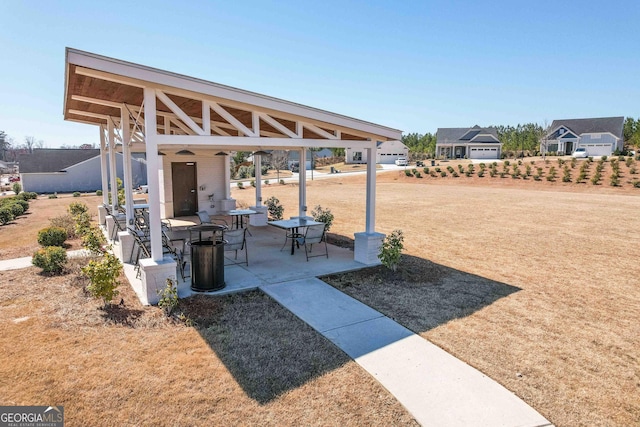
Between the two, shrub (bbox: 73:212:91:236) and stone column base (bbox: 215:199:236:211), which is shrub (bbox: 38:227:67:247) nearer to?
shrub (bbox: 73:212:91:236)

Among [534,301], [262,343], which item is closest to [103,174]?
[262,343]

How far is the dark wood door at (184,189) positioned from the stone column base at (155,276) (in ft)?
31.8

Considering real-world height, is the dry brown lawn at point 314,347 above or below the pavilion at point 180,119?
below

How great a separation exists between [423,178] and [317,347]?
125 feet

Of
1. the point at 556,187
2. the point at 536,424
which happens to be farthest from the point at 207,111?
the point at 556,187

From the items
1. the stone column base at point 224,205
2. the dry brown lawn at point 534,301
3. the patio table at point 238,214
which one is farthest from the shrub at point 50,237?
the dry brown lawn at point 534,301

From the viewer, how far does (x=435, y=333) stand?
5.55 m

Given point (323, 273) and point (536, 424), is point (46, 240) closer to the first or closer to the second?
point (323, 273)

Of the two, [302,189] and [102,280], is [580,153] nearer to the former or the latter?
[302,189]

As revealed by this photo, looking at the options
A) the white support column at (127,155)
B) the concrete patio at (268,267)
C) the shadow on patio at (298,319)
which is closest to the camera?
the shadow on patio at (298,319)

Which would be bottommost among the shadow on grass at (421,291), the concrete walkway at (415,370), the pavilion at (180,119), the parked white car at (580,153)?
the concrete walkway at (415,370)

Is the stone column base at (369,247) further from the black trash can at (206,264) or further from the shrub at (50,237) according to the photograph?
the shrub at (50,237)

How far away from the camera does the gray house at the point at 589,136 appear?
191ft

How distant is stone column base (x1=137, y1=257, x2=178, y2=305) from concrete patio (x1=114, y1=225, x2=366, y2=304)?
0.22ft
